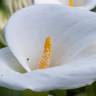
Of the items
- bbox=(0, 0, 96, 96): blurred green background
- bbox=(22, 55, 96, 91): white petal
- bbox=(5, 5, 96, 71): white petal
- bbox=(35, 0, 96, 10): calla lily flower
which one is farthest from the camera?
bbox=(35, 0, 96, 10): calla lily flower

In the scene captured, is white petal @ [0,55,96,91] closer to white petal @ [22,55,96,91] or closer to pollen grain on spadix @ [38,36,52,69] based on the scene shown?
white petal @ [22,55,96,91]

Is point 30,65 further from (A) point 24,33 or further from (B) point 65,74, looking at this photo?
(B) point 65,74

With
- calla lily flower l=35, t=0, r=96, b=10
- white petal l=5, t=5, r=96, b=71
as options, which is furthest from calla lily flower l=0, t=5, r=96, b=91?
calla lily flower l=35, t=0, r=96, b=10

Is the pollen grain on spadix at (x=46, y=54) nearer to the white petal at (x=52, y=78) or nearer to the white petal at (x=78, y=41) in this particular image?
the white petal at (x=78, y=41)

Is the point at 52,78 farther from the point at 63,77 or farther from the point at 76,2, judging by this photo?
the point at 76,2

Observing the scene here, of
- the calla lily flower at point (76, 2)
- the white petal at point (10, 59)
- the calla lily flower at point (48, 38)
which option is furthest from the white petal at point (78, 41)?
the calla lily flower at point (76, 2)

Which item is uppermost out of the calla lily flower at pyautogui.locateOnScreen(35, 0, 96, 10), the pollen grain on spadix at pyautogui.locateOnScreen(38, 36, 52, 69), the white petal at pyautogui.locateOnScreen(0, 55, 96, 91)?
the white petal at pyautogui.locateOnScreen(0, 55, 96, 91)
